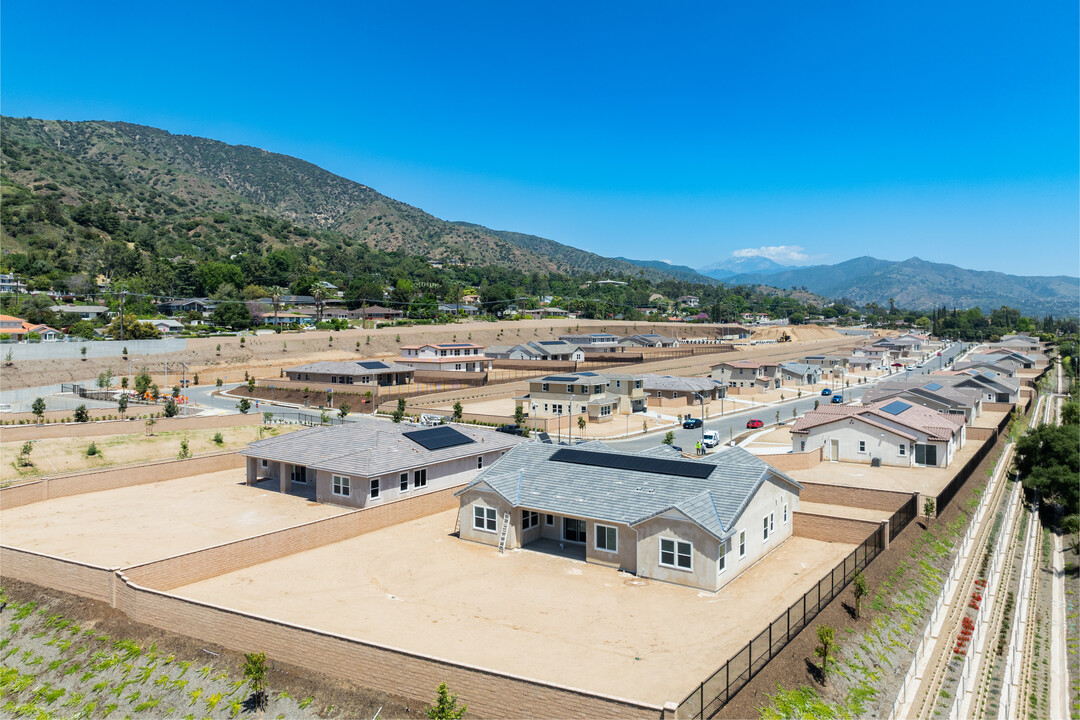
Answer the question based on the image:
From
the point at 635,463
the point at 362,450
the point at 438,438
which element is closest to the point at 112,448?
the point at 362,450

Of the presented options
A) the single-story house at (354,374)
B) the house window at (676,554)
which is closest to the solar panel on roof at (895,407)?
the house window at (676,554)

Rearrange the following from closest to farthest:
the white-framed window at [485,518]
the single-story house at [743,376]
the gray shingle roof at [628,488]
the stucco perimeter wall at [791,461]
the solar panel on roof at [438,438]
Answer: the gray shingle roof at [628,488], the white-framed window at [485,518], the solar panel on roof at [438,438], the stucco perimeter wall at [791,461], the single-story house at [743,376]

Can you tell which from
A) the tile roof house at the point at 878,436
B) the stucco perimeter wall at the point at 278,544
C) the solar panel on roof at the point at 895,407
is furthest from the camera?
the solar panel on roof at the point at 895,407

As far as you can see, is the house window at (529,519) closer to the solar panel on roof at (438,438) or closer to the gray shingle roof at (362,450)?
the gray shingle roof at (362,450)

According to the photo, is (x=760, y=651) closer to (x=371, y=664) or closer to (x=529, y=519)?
(x=371, y=664)

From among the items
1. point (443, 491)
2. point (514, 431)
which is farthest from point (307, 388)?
point (443, 491)

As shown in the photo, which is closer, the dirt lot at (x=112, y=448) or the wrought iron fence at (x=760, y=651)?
the wrought iron fence at (x=760, y=651)
